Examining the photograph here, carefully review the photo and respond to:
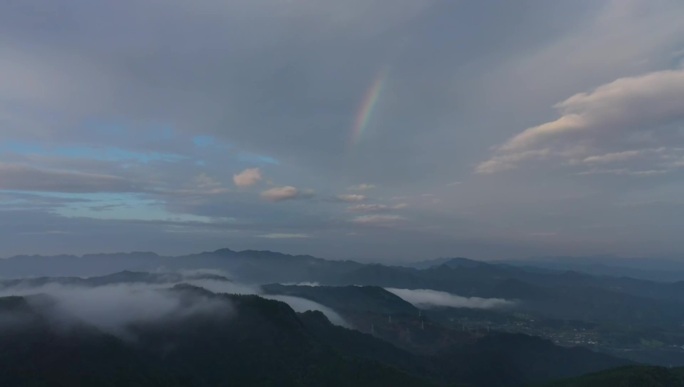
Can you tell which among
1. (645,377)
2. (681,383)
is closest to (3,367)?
(645,377)

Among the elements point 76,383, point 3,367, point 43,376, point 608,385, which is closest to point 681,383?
point 608,385

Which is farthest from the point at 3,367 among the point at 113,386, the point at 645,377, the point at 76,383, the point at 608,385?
the point at 645,377

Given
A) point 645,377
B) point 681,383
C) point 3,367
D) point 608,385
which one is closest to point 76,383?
point 3,367

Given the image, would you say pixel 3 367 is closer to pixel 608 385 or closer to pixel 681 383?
pixel 608 385

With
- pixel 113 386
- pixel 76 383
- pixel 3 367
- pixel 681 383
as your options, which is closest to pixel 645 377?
pixel 681 383

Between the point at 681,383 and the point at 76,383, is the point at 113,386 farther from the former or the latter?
the point at 681,383

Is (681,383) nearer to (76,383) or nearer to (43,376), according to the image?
(76,383)
